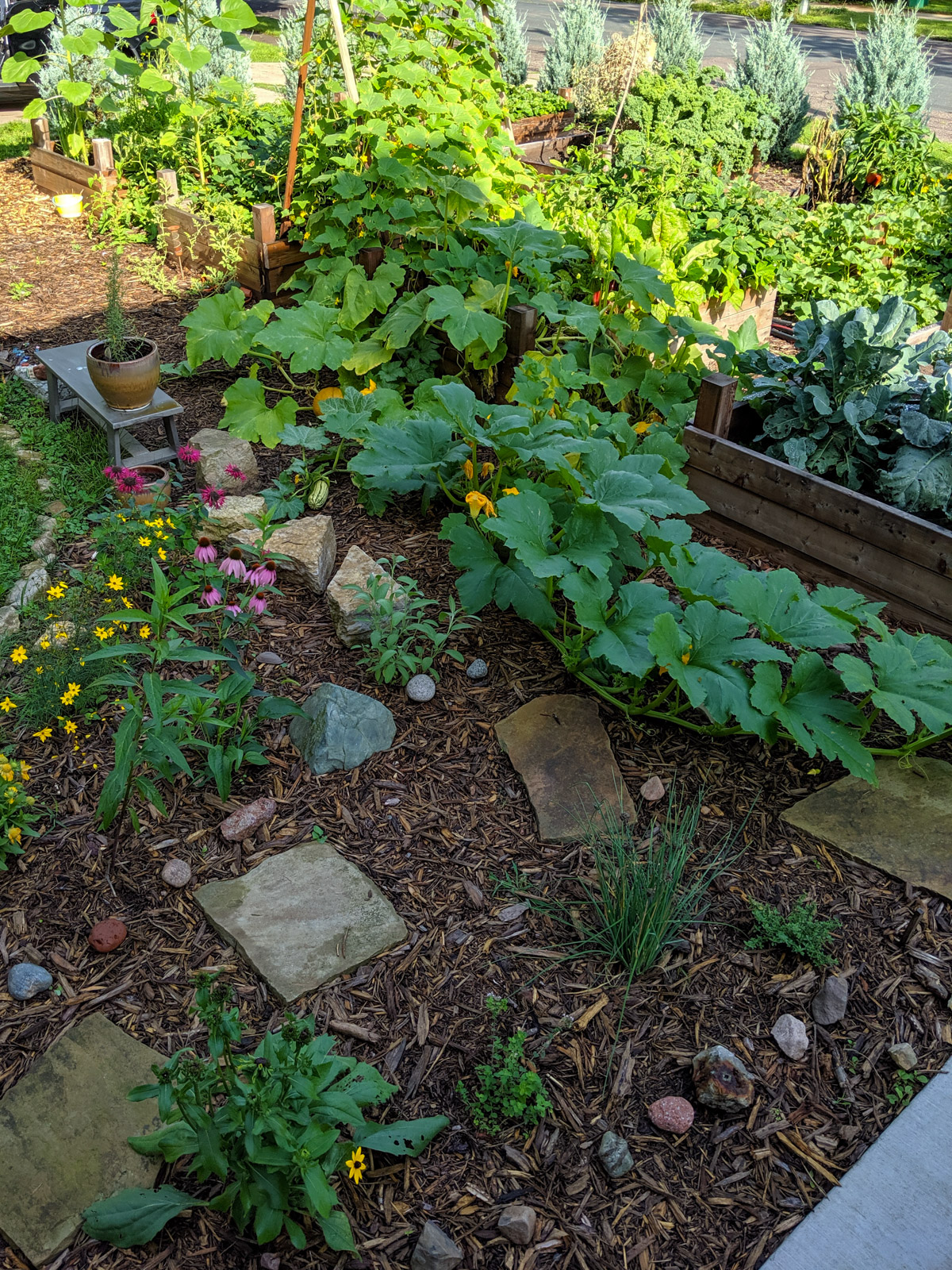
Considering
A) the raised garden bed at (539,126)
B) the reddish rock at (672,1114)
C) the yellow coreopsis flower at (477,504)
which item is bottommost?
the reddish rock at (672,1114)

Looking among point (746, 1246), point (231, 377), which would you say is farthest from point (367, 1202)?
point (231, 377)

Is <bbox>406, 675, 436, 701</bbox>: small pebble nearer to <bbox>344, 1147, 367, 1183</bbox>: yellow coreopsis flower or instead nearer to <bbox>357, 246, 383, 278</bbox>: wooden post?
<bbox>344, 1147, 367, 1183</bbox>: yellow coreopsis flower

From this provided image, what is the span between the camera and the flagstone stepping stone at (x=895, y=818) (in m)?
2.59

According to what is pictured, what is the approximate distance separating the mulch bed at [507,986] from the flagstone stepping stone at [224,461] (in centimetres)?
120

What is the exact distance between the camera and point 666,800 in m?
2.79

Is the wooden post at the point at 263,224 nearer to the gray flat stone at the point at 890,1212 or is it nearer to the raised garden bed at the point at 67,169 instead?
the raised garden bed at the point at 67,169

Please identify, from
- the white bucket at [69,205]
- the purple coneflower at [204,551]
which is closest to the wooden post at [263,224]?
the white bucket at [69,205]

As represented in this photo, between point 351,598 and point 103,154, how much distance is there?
5.45 meters

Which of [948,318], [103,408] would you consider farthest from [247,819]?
[948,318]

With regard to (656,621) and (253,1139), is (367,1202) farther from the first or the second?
(656,621)

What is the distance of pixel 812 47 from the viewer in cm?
1730

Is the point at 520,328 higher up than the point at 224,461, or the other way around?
the point at 520,328

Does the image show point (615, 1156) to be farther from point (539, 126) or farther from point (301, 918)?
point (539, 126)

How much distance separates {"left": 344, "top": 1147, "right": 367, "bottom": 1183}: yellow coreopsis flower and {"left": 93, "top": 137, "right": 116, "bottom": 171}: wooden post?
23.5 ft
